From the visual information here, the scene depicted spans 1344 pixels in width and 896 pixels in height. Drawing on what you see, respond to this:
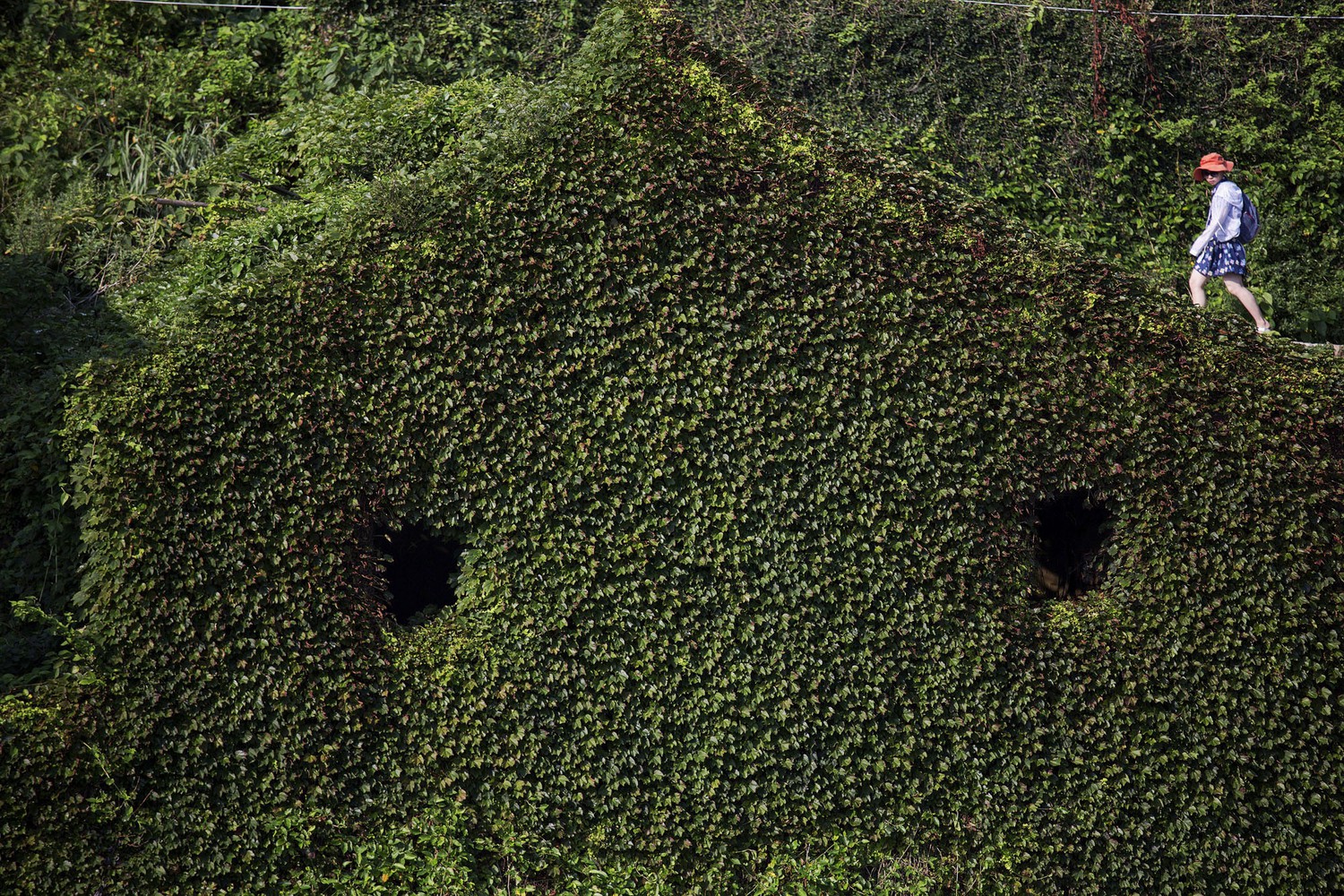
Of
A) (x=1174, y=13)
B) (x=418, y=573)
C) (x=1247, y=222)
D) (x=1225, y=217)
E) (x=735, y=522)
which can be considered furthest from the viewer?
(x=1174, y=13)

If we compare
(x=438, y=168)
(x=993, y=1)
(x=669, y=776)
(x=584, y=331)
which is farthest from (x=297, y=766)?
(x=993, y=1)

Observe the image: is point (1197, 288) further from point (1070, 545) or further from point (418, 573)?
point (418, 573)

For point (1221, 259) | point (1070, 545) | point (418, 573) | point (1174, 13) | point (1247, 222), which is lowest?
point (1070, 545)

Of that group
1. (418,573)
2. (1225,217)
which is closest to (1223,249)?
(1225,217)

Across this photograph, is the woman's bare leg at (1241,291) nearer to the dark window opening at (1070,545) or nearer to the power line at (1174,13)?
the dark window opening at (1070,545)

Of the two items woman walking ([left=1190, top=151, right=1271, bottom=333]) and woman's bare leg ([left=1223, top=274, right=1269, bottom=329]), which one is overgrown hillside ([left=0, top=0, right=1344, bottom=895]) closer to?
woman's bare leg ([left=1223, top=274, right=1269, bottom=329])

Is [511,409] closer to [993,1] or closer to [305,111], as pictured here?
[305,111]
